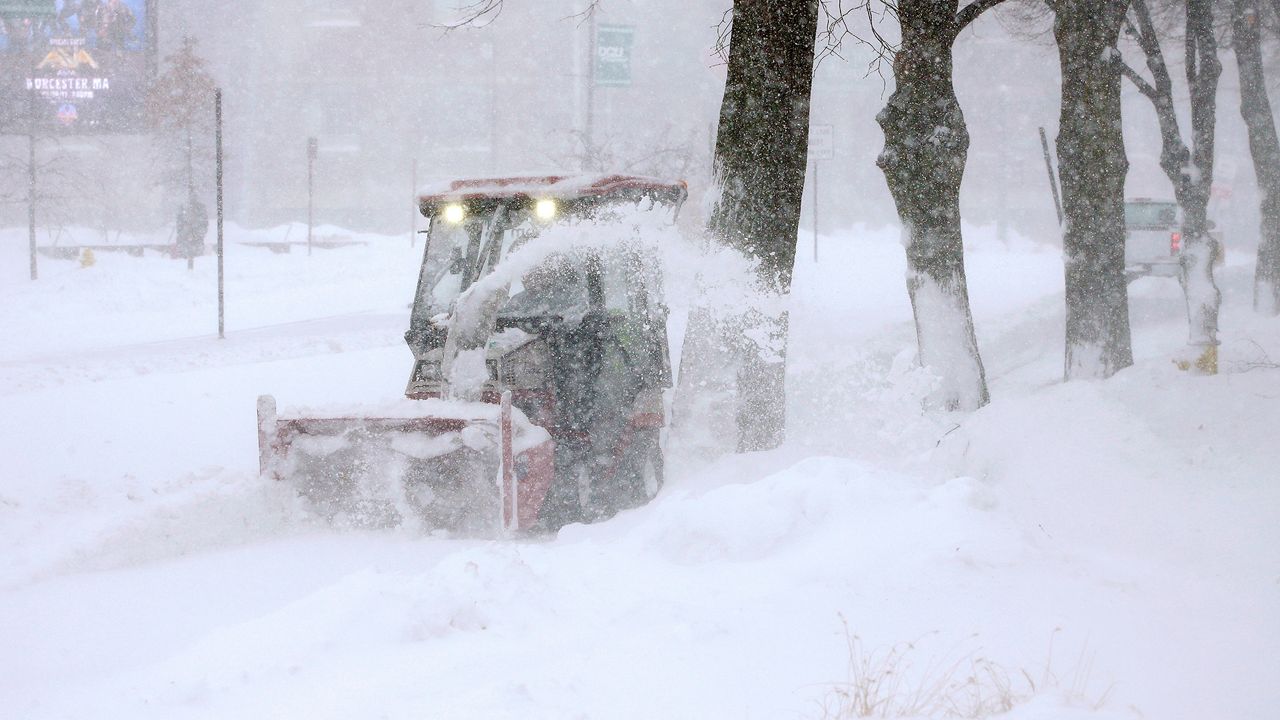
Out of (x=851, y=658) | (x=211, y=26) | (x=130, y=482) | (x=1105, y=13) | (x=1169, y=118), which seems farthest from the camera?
(x=211, y=26)

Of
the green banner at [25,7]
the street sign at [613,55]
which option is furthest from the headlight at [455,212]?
the green banner at [25,7]

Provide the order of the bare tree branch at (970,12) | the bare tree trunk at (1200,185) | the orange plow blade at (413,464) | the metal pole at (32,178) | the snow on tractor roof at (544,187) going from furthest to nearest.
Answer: the metal pole at (32,178) < the bare tree trunk at (1200,185) < the bare tree branch at (970,12) < the snow on tractor roof at (544,187) < the orange plow blade at (413,464)

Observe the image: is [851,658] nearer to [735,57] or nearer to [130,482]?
[735,57]

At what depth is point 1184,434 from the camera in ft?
18.5

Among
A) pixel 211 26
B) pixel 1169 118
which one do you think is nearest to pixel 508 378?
pixel 1169 118

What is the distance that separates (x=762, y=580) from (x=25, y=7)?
25.5m

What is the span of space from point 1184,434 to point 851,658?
3.52 meters

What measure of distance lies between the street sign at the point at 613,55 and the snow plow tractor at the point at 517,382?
19235 mm

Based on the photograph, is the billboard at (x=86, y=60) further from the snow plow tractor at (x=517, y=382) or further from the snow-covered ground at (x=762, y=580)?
the snow plow tractor at (x=517, y=382)

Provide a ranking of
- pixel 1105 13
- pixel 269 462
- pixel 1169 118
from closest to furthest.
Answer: pixel 269 462
pixel 1105 13
pixel 1169 118

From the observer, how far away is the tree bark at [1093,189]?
8078 mm

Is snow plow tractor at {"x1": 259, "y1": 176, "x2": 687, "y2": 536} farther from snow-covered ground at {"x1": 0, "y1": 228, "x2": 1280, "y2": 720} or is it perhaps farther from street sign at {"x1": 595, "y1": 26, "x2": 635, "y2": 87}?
street sign at {"x1": 595, "y1": 26, "x2": 635, "y2": 87}

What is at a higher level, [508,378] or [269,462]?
[508,378]

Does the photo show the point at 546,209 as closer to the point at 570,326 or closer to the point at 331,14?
the point at 570,326
